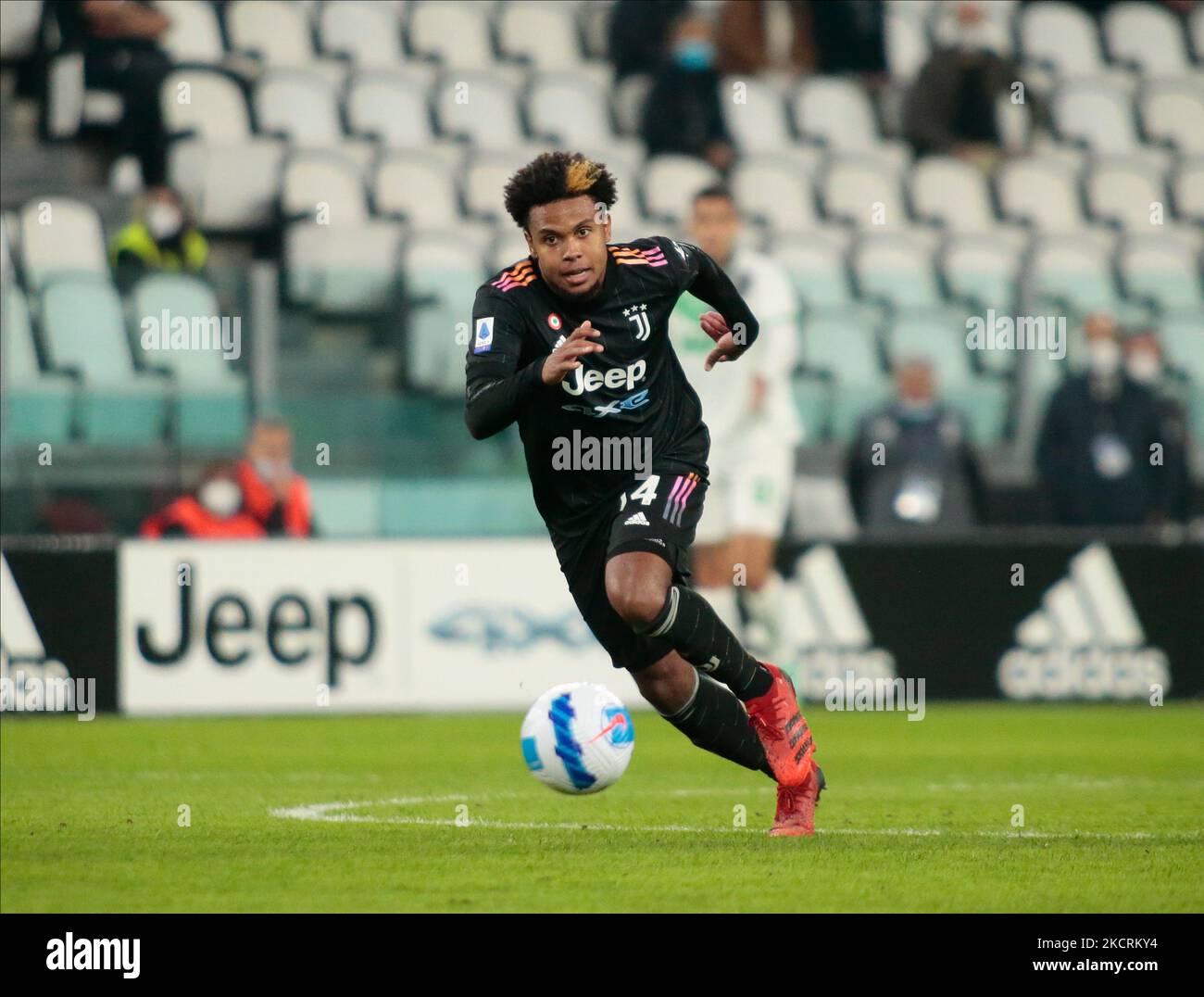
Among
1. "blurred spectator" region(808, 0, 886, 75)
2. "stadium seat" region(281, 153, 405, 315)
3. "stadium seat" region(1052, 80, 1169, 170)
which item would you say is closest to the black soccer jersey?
"stadium seat" region(281, 153, 405, 315)

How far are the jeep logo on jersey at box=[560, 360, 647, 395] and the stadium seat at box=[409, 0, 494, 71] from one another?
11130mm

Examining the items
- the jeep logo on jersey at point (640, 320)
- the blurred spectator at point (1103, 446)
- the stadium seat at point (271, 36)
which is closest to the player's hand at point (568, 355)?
the jeep logo on jersey at point (640, 320)

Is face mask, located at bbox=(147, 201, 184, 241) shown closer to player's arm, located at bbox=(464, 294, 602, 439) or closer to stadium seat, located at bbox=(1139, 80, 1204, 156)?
player's arm, located at bbox=(464, 294, 602, 439)

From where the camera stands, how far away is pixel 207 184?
1400 centimetres

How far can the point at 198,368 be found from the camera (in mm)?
11891

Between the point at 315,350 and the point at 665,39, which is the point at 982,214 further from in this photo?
the point at 315,350

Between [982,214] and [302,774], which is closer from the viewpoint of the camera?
[302,774]

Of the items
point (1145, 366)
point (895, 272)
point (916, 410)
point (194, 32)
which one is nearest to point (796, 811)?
point (916, 410)

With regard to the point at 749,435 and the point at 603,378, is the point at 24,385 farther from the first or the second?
the point at 603,378

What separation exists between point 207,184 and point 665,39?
4.84m

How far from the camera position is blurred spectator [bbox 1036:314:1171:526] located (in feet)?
44.4

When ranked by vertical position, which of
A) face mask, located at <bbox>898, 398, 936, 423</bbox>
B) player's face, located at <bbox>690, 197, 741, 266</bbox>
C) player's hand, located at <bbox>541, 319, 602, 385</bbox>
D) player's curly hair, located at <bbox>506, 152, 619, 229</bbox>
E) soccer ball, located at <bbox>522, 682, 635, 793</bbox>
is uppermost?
player's face, located at <bbox>690, 197, 741, 266</bbox>

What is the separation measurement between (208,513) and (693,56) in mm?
6295
